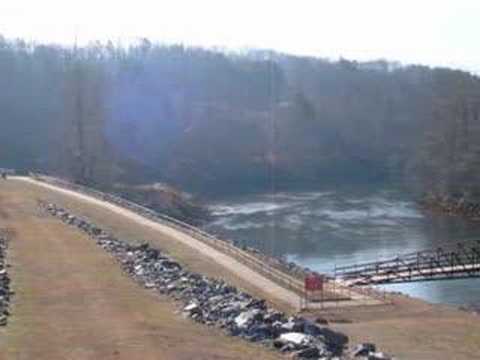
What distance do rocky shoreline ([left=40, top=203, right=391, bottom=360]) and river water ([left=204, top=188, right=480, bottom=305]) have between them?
53.5 ft

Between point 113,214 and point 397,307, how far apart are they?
95.3 ft

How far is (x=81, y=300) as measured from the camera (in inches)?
1210

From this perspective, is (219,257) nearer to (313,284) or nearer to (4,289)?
(313,284)

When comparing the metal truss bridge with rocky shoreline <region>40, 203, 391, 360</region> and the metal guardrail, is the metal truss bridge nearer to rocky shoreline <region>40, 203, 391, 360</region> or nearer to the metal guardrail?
the metal guardrail

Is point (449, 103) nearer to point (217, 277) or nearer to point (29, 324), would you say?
point (217, 277)

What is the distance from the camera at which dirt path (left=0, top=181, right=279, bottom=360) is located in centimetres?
2309

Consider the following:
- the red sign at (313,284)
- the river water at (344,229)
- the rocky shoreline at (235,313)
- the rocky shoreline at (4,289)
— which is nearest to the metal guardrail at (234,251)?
the red sign at (313,284)

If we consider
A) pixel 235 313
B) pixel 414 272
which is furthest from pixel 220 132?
pixel 235 313

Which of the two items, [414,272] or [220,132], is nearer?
[414,272]

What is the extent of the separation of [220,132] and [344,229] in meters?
99.4

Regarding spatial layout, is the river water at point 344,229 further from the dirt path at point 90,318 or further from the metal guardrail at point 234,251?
the dirt path at point 90,318

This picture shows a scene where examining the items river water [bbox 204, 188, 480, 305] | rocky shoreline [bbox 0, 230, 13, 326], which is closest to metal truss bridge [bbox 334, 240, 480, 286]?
river water [bbox 204, 188, 480, 305]

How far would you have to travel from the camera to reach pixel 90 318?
89.8ft

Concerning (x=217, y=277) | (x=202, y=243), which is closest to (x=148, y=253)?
(x=217, y=277)
